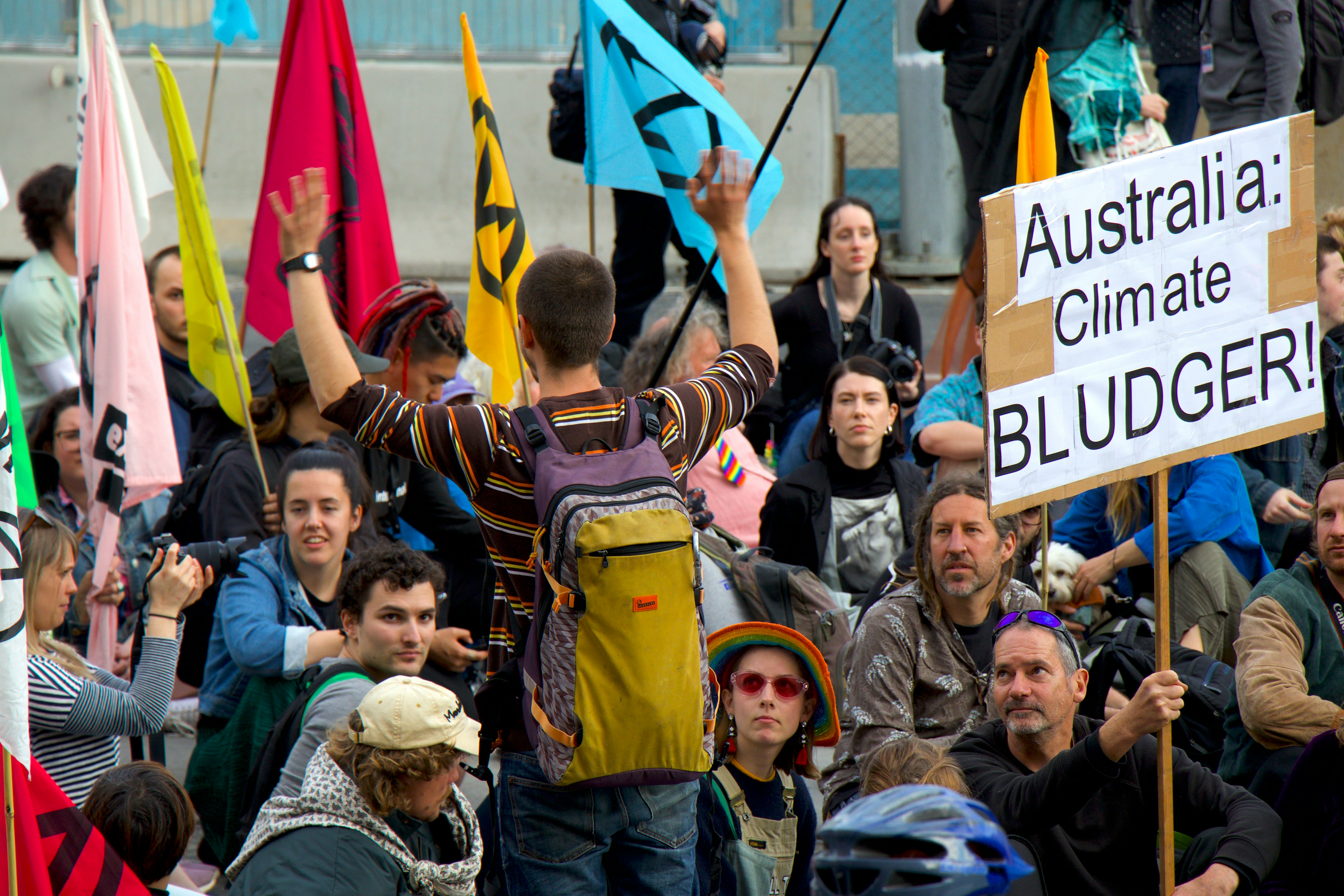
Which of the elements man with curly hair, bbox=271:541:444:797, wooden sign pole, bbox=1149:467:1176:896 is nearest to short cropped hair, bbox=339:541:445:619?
man with curly hair, bbox=271:541:444:797

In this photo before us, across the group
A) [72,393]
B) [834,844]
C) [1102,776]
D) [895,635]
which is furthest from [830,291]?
[834,844]

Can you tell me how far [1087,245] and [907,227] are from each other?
25.9 feet

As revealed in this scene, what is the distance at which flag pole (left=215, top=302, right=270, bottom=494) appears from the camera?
5.02 metres

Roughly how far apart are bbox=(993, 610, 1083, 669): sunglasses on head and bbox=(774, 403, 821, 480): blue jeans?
222cm

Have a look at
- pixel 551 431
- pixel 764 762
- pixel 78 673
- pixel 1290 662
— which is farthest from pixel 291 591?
pixel 1290 662

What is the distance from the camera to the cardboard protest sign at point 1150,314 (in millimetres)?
3361

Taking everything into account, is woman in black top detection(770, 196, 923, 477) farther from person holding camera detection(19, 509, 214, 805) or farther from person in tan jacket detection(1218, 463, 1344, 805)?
person holding camera detection(19, 509, 214, 805)

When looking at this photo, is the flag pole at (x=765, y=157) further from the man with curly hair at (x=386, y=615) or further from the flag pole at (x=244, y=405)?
the flag pole at (x=244, y=405)

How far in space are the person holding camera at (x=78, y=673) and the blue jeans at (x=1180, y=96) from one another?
5.99 meters

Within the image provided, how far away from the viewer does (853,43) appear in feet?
39.8

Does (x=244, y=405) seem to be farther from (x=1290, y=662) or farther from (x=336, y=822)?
(x=1290, y=662)

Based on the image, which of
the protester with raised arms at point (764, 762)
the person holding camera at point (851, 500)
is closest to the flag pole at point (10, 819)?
the protester with raised arms at point (764, 762)

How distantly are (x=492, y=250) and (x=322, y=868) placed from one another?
2.57 meters

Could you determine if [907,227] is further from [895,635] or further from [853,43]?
[895,635]
